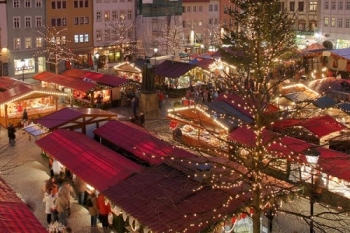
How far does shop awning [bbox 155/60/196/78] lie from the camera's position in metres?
39.8

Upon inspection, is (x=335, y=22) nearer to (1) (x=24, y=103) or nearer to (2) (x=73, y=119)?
(1) (x=24, y=103)

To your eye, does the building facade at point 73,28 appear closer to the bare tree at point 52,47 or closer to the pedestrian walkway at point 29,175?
the bare tree at point 52,47

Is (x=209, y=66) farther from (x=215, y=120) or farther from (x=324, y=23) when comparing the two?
(x=324, y=23)

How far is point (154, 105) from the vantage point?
3212cm

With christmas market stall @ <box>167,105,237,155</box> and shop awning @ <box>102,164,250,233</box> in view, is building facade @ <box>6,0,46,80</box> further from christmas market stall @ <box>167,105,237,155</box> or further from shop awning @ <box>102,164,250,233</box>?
shop awning @ <box>102,164,250,233</box>

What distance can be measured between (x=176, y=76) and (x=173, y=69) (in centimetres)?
146

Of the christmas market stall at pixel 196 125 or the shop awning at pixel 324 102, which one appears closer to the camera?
the christmas market stall at pixel 196 125

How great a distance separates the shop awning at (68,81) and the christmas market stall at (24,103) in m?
3.13

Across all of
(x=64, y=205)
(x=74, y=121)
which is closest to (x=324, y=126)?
Answer: (x=74, y=121)

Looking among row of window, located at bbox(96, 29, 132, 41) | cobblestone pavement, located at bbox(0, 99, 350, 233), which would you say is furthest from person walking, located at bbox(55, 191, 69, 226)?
row of window, located at bbox(96, 29, 132, 41)

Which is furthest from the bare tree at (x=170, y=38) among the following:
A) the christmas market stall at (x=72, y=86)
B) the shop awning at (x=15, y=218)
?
the shop awning at (x=15, y=218)

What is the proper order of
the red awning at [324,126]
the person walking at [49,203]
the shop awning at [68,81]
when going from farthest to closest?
the shop awning at [68,81] < the red awning at [324,126] < the person walking at [49,203]

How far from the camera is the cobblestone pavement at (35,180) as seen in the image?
1720 centimetres

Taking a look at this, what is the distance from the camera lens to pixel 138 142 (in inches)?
811
